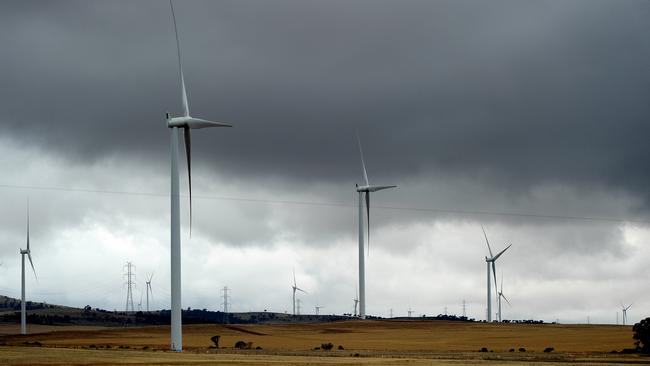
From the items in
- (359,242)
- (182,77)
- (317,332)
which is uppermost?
(182,77)

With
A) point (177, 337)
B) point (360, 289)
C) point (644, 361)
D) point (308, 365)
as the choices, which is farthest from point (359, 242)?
point (308, 365)

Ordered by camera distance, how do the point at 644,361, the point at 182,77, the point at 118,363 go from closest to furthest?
1. the point at 118,363
2. the point at 644,361
3. the point at 182,77

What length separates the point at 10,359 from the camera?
226ft

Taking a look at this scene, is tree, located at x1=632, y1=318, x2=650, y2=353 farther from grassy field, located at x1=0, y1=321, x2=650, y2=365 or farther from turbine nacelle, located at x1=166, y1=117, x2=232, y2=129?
turbine nacelle, located at x1=166, y1=117, x2=232, y2=129

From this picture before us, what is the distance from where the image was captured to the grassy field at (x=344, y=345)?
75.8 meters

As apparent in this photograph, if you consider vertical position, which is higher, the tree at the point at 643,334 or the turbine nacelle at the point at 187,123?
the turbine nacelle at the point at 187,123

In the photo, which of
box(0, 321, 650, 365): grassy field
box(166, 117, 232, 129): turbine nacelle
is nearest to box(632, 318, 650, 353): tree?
box(0, 321, 650, 365): grassy field

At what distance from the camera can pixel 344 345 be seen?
122 meters

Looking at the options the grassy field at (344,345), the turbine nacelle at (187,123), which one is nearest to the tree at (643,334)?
the grassy field at (344,345)

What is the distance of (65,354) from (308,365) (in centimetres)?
2055

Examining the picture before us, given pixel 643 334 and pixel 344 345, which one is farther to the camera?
pixel 344 345

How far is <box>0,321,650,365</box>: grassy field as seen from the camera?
75750 millimetres

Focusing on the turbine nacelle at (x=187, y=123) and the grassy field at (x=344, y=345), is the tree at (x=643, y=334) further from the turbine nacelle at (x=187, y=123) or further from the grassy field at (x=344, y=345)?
the turbine nacelle at (x=187, y=123)

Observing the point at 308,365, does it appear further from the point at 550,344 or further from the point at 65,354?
the point at 550,344
